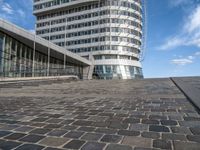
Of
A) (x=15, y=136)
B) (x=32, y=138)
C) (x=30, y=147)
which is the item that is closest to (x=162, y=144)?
(x=30, y=147)

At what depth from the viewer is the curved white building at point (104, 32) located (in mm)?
60312

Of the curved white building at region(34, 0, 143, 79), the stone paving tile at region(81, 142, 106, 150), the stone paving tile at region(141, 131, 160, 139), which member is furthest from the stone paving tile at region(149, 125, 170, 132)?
the curved white building at region(34, 0, 143, 79)

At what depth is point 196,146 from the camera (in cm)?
315

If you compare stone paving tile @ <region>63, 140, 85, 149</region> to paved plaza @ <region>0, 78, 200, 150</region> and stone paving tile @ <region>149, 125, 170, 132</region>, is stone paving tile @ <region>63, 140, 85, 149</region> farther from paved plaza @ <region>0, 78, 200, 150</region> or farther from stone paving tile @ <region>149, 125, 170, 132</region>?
stone paving tile @ <region>149, 125, 170, 132</region>

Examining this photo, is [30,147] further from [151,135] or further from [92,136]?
[151,135]

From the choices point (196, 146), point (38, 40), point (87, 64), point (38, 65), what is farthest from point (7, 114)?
point (87, 64)

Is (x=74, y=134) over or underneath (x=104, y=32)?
underneath

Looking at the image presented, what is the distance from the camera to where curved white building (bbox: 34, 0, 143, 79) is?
198 ft

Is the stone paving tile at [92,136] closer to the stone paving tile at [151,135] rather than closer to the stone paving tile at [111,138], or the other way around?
the stone paving tile at [111,138]

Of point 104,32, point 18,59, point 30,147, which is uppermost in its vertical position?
point 104,32

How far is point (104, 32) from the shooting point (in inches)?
2427

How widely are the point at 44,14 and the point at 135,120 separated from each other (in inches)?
2924

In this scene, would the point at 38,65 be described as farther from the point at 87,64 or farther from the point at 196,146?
the point at 196,146

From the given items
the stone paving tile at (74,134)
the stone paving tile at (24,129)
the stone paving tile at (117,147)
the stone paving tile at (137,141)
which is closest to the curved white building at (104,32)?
the stone paving tile at (24,129)
